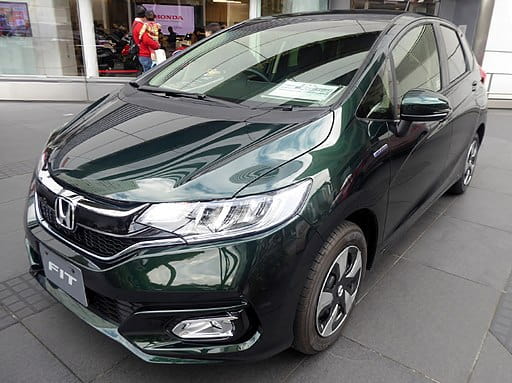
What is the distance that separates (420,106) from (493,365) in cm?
137

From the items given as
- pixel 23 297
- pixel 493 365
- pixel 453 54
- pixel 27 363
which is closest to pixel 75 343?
pixel 27 363

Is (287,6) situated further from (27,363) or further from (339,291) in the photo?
(27,363)

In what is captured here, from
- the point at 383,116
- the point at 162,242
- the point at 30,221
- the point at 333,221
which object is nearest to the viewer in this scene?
the point at 162,242

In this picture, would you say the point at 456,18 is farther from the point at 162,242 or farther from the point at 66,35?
the point at 162,242

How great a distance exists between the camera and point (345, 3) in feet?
33.7

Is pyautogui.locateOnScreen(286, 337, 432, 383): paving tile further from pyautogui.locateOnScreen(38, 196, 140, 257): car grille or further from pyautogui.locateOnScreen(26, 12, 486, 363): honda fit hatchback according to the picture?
pyautogui.locateOnScreen(38, 196, 140, 257): car grille

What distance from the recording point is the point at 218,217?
168 cm

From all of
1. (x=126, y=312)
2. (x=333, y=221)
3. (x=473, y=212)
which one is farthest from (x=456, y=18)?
(x=126, y=312)

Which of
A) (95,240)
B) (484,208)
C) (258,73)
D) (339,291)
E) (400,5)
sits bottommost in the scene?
(484,208)

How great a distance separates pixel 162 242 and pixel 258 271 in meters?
0.38

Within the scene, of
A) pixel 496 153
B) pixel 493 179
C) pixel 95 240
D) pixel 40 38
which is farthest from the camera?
pixel 40 38

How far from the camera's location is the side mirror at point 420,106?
2.35 meters

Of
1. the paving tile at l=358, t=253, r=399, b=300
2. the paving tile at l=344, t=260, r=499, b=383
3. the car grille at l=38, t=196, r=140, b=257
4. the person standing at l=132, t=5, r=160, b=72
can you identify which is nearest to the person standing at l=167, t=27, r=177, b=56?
the person standing at l=132, t=5, r=160, b=72

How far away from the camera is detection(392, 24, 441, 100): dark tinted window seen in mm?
2623
